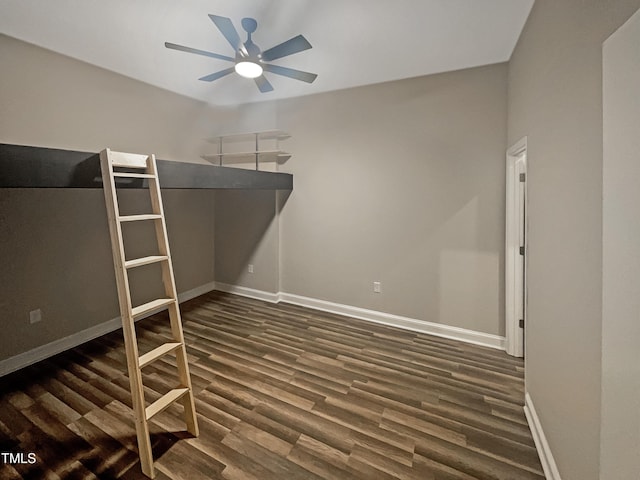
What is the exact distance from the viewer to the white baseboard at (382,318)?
308 cm

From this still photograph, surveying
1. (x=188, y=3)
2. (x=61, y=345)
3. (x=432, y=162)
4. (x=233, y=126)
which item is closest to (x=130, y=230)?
(x=61, y=345)

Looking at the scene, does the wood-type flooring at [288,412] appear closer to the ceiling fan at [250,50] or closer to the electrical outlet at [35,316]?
the electrical outlet at [35,316]

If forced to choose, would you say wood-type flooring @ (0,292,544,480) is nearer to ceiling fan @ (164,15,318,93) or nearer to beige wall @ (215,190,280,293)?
beige wall @ (215,190,280,293)

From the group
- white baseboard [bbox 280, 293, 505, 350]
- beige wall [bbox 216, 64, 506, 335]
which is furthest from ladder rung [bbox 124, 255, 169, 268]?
white baseboard [bbox 280, 293, 505, 350]

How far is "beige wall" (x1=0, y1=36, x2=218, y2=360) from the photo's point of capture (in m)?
2.55

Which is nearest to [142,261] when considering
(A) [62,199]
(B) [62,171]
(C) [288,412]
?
(B) [62,171]

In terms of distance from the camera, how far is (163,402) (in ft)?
5.70

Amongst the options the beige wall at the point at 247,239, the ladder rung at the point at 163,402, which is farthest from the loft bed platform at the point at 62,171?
the beige wall at the point at 247,239

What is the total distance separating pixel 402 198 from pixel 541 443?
7.83ft

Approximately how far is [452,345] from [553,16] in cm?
279

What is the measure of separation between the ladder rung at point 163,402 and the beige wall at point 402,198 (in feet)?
7.61

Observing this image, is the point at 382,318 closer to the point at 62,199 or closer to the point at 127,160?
the point at 127,160

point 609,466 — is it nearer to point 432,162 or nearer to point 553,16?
point 553,16

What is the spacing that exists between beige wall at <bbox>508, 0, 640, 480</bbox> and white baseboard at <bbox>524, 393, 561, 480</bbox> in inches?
2.9
